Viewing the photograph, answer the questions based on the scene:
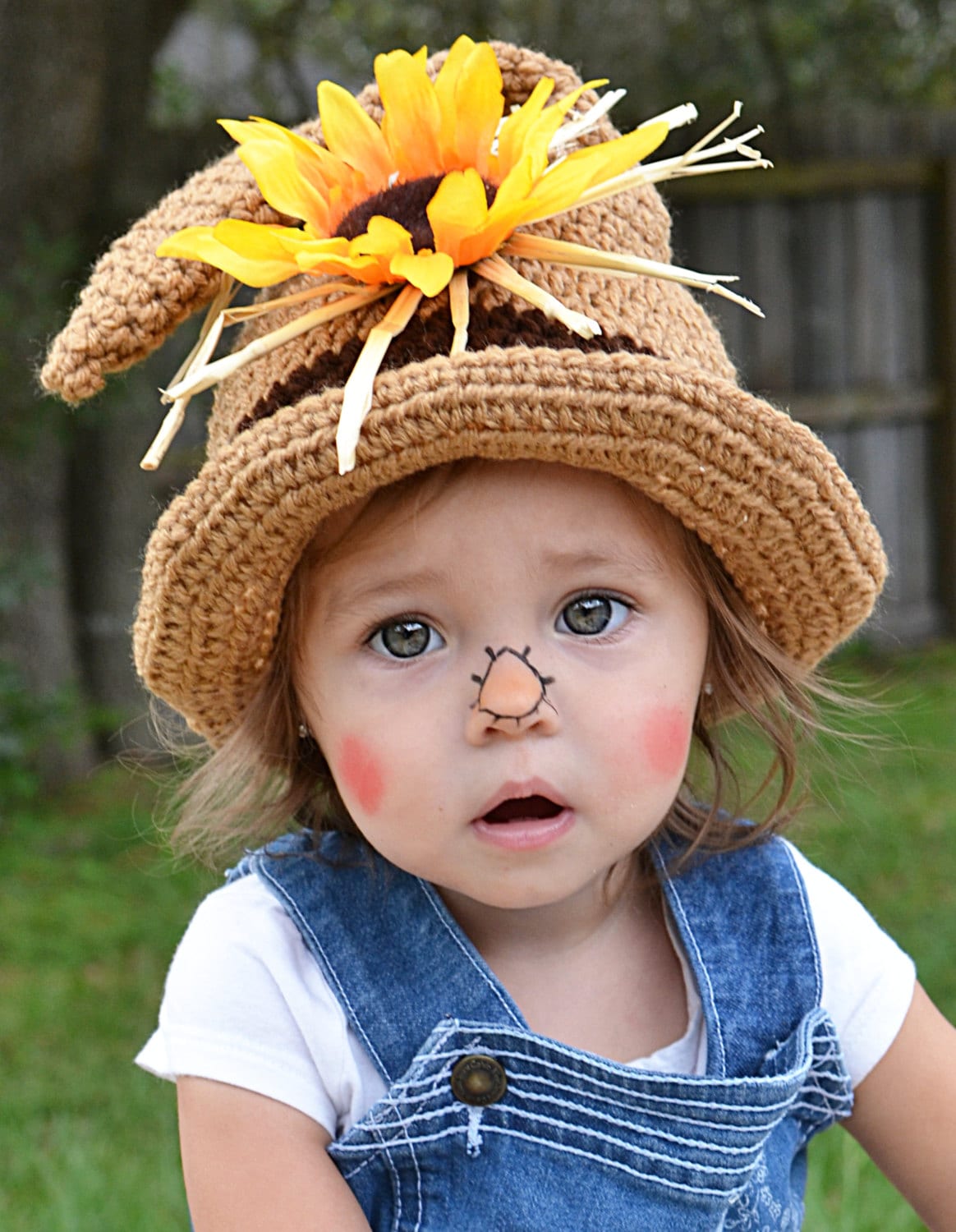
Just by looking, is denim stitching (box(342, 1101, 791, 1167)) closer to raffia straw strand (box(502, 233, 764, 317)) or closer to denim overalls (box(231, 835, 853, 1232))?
denim overalls (box(231, 835, 853, 1232))

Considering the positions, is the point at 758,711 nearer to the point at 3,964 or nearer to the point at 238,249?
the point at 238,249

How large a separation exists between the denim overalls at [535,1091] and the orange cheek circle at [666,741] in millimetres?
292

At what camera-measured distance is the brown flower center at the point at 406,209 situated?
1337 mm

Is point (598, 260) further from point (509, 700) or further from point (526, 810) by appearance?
point (526, 810)

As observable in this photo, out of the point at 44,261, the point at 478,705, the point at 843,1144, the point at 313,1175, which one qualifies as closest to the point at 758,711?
Result: the point at 478,705

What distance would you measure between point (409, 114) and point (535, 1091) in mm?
938

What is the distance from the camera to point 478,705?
1.32m

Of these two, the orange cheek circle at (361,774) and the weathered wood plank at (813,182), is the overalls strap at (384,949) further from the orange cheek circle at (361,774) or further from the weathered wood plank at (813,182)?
the weathered wood plank at (813,182)

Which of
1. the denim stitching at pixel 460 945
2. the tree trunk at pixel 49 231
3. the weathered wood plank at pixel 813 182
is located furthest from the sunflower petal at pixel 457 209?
the weathered wood plank at pixel 813 182

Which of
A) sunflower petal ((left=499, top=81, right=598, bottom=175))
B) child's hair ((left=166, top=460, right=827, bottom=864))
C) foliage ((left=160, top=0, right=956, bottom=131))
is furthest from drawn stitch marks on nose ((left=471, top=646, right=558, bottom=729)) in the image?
foliage ((left=160, top=0, right=956, bottom=131))

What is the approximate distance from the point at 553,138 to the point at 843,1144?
1841mm

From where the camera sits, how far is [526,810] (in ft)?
4.53

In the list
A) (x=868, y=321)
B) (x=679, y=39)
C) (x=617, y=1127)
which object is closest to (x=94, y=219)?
(x=868, y=321)

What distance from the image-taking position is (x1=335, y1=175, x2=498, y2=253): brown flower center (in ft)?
4.39
